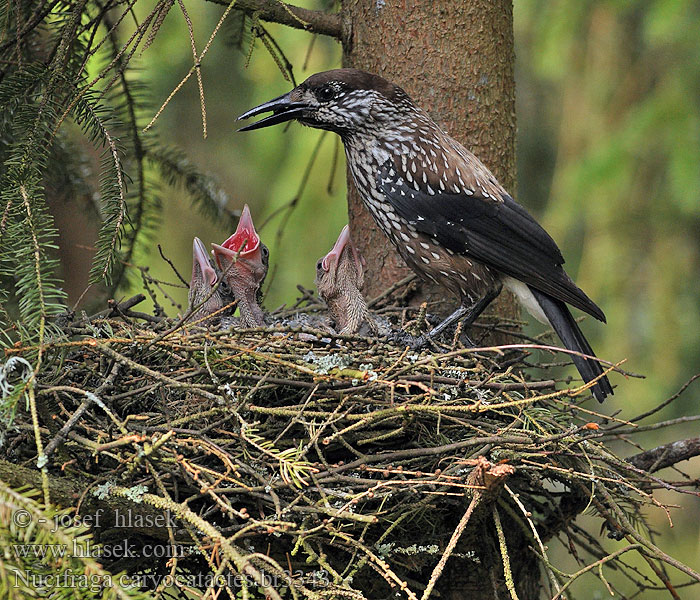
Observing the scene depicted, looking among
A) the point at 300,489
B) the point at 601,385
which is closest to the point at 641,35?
the point at 601,385

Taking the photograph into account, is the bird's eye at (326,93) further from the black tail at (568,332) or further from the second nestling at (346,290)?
the black tail at (568,332)

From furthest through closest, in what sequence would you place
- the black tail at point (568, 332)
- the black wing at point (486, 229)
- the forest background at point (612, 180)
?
the forest background at point (612, 180) < the black wing at point (486, 229) < the black tail at point (568, 332)

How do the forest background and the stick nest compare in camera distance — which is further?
the forest background

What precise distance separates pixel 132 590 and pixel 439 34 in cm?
250

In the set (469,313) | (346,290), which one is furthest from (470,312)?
(346,290)

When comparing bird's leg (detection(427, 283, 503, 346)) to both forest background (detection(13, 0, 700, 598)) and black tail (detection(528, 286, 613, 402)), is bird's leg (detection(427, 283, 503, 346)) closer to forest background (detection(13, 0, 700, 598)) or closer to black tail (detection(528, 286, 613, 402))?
black tail (detection(528, 286, 613, 402))

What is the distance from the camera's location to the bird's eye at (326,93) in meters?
3.50

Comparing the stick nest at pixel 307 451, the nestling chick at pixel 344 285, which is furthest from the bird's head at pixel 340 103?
the stick nest at pixel 307 451

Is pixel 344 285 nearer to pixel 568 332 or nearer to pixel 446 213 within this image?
pixel 446 213

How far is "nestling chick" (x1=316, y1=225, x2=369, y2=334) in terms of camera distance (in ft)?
10.9

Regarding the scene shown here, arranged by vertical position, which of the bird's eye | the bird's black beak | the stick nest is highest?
the bird's eye

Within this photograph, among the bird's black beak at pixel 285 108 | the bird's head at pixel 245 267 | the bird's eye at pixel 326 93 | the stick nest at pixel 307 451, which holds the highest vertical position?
the bird's eye at pixel 326 93

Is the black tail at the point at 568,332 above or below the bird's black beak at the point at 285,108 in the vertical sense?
below

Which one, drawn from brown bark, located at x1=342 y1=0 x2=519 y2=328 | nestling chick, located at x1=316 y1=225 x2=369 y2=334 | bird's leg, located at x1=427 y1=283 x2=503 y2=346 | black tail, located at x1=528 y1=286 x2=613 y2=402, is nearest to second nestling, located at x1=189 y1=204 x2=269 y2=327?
nestling chick, located at x1=316 y1=225 x2=369 y2=334
